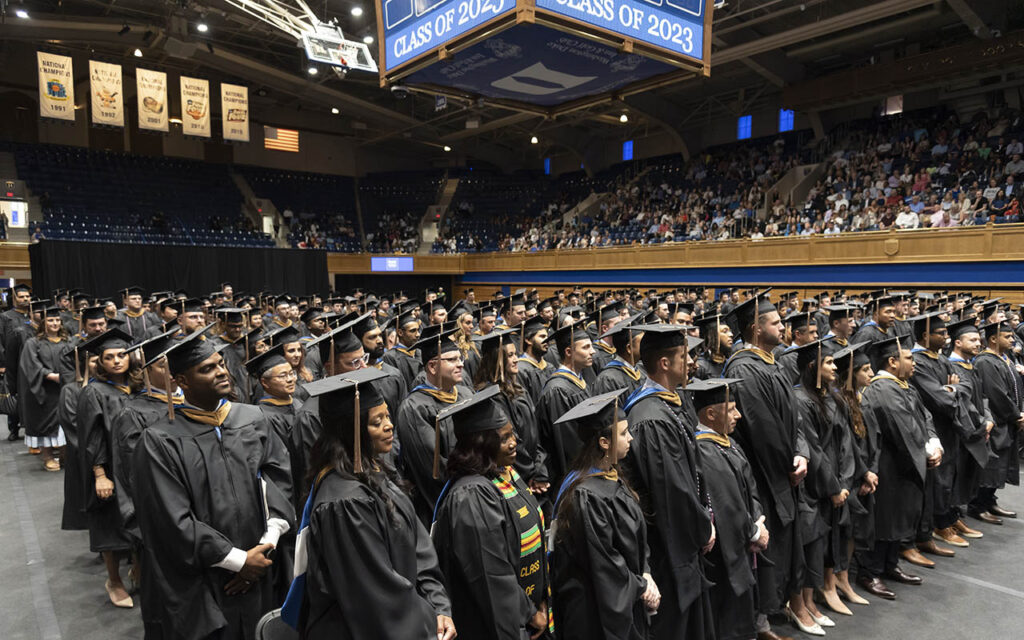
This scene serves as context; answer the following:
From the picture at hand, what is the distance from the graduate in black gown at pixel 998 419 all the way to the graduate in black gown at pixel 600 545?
4733 millimetres

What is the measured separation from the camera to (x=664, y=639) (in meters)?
2.97

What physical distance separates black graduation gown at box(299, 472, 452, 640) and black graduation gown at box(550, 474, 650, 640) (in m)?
0.69

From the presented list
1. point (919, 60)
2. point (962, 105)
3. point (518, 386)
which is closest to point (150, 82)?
point (518, 386)

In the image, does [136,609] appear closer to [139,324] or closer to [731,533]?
[731,533]

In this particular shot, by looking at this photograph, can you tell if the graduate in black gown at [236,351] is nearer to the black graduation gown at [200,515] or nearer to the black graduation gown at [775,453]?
the black graduation gown at [200,515]

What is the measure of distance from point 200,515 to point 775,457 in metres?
3.07

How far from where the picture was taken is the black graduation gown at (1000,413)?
5562 mm

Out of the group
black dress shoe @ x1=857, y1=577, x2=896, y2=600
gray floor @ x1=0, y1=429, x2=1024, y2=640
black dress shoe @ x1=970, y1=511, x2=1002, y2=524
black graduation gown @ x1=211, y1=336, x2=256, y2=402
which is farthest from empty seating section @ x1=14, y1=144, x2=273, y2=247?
black dress shoe @ x1=970, y1=511, x2=1002, y2=524

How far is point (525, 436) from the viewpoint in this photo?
13.1 ft

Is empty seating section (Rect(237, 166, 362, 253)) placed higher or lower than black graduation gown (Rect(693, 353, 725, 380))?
higher

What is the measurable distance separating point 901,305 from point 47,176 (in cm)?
2585

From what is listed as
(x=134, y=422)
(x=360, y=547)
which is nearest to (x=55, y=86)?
(x=134, y=422)

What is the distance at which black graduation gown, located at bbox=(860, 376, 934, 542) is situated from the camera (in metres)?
4.37

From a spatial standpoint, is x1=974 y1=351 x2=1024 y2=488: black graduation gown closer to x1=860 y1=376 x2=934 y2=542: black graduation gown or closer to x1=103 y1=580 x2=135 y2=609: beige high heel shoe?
x1=860 y1=376 x2=934 y2=542: black graduation gown
